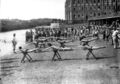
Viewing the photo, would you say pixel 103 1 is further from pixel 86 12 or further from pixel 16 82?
pixel 16 82

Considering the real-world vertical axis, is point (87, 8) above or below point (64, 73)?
above

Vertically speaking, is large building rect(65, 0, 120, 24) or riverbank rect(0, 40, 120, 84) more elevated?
large building rect(65, 0, 120, 24)

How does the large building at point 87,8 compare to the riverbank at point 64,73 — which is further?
the large building at point 87,8

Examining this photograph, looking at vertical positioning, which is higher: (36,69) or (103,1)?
(103,1)

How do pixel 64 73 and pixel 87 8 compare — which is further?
pixel 87 8

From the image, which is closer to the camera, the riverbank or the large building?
the riverbank

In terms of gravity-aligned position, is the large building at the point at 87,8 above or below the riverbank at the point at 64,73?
above

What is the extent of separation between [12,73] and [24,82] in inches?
80.5

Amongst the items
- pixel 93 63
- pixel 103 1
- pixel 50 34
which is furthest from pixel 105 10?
pixel 93 63

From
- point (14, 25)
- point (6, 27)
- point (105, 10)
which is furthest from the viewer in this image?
point (105, 10)

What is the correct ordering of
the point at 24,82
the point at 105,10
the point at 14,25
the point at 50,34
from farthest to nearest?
the point at 105,10 < the point at 14,25 < the point at 50,34 < the point at 24,82

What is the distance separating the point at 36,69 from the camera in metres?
12.3

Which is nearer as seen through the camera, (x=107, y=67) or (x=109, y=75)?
(x=109, y=75)

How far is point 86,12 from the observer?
82500mm
